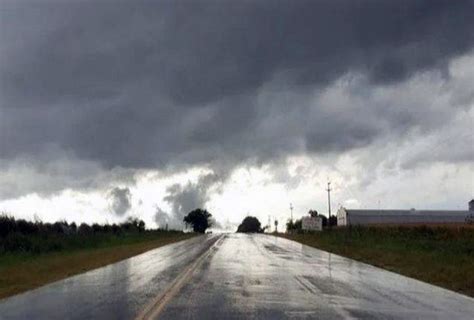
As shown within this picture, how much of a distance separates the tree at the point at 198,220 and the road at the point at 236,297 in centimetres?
15194

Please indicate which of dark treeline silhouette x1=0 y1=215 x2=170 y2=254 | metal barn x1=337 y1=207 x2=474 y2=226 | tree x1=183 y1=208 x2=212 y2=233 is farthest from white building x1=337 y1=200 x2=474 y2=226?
dark treeline silhouette x1=0 y1=215 x2=170 y2=254

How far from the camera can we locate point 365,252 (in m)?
44.3


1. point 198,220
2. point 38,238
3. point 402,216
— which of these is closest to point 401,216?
point 402,216

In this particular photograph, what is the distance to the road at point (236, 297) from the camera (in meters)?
14.1

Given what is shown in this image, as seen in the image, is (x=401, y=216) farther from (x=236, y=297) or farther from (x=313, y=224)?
(x=236, y=297)

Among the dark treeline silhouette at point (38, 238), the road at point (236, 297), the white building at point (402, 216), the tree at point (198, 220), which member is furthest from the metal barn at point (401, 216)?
the road at point (236, 297)

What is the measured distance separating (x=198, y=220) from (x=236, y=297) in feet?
532

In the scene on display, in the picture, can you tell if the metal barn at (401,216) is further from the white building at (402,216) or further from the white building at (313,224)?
the white building at (313,224)

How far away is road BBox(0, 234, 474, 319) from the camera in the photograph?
46.4ft

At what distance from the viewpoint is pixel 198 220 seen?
17838 cm

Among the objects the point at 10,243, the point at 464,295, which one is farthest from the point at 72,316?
the point at 10,243

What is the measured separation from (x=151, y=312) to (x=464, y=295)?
983 cm

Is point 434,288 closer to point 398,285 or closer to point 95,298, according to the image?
point 398,285

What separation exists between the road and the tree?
498 ft
